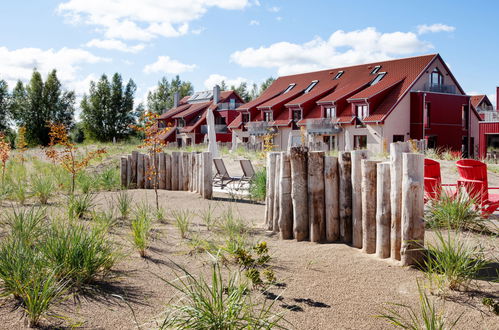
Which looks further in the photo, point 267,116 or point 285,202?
point 267,116

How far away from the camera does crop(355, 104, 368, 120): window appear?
3154cm

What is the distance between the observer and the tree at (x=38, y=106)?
46.2m

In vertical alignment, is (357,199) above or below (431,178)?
below

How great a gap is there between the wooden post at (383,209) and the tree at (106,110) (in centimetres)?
4842

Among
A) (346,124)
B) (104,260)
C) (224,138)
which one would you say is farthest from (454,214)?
(224,138)

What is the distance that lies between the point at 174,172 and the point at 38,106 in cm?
3948

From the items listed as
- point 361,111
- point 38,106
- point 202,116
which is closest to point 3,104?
point 38,106

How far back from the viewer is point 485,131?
35.3 meters

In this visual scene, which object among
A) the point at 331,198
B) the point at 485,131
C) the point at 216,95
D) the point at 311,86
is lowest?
the point at 331,198

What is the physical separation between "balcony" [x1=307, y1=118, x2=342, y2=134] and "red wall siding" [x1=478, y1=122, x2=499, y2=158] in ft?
36.8

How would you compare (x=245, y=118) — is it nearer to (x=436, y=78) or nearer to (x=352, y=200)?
(x=436, y=78)

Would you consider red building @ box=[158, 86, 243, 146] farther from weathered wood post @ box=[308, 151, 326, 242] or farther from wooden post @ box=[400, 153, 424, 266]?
wooden post @ box=[400, 153, 424, 266]

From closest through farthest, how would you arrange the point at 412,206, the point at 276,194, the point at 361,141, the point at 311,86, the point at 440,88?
the point at 412,206
the point at 276,194
the point at 361,141
the point at 440,88
the point at 311,86

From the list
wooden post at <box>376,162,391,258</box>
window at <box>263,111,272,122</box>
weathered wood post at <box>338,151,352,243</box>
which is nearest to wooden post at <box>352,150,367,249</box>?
weathered wood post at <box>338,151,352,243</box>
